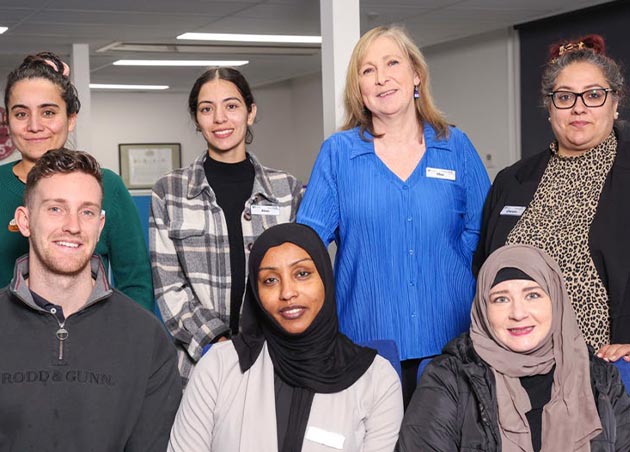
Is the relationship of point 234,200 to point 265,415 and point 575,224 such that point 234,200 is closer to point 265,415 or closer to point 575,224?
point 265,415

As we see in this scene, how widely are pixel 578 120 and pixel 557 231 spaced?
349mm

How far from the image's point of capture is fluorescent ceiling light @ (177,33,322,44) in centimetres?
840

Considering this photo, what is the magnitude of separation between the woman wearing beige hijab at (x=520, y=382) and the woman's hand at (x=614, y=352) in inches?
2.9

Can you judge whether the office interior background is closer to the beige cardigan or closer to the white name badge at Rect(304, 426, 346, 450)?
the beige cardigan

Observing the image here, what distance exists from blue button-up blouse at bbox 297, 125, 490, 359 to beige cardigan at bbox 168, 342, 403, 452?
41cm

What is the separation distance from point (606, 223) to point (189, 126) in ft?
37.9

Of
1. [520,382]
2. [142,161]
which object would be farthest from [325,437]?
[142,161]

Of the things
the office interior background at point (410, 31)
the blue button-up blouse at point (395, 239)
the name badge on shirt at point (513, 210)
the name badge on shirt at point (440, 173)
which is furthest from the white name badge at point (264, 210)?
the office interior background at point (410, 31)

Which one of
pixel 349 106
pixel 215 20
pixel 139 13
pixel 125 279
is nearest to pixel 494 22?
pixel 215 20

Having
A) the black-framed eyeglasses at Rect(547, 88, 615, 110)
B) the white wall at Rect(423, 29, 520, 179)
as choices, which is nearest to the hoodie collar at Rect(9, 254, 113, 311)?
the black-framed eyeglasses at Rect(547, 88, 615, 110)

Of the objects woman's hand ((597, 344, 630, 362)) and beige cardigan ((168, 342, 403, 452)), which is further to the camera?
woman's hand ((597, 344, 630, 362))

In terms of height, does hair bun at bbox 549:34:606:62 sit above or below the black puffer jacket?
above

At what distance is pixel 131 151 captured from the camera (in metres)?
14.0

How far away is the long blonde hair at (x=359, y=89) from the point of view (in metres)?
2.73
